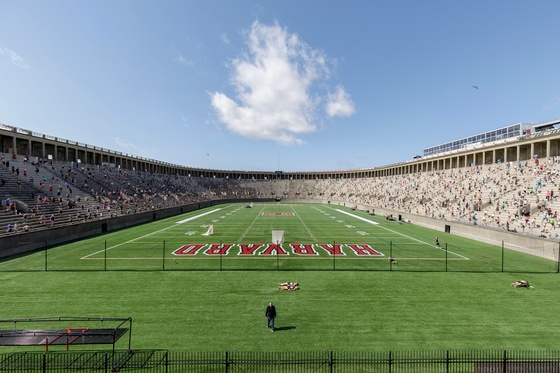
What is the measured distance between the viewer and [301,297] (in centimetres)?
1491

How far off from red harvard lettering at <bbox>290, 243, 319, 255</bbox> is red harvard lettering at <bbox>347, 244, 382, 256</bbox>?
13.0 ft

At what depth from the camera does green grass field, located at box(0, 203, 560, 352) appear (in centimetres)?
1104

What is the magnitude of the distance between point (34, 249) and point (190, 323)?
2338 cm

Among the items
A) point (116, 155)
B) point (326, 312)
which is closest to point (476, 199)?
point (326, 312)

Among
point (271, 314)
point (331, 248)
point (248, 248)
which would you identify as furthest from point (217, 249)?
point (271, 314)

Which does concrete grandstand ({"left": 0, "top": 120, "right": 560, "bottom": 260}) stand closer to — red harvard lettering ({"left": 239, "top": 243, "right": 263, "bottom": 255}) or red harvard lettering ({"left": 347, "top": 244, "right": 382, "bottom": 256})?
red harvard lettering ({"left": 347, "top": 244, "right": 382, "bottom": 256})

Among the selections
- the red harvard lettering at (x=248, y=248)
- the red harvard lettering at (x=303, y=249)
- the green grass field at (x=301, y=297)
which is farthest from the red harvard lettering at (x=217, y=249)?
the red harvard lettering at (x=303, y=249)

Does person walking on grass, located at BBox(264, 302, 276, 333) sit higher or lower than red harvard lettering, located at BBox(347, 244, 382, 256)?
higher

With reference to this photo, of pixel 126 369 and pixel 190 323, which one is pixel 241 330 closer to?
pixel 190 323

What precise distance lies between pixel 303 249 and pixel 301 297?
11724 mm

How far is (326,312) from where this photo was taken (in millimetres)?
13180

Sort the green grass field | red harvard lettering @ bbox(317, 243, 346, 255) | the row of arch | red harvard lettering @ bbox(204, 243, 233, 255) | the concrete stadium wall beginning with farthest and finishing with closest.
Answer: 1. the row of arch
2. red harvard lettering @ bbox(317, 243, 346, 255)
3. red harvard lettering @ bbox(204, 243, 233, 255)
4. the concrete stadium wall
5. the green grass field

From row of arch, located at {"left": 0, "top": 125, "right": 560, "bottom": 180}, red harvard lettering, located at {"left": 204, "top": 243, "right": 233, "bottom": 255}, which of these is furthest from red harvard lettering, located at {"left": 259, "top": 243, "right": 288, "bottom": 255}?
row of arch, located at {"left": 0, "top": 125, "right": 560, "bottom": 180}

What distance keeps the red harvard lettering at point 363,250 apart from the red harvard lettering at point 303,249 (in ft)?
13.0
